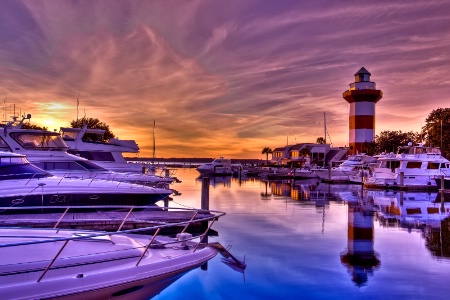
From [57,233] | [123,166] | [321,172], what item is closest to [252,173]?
[321,172]

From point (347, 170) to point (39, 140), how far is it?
3893cm

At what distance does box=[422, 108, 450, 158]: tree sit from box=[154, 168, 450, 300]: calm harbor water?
3891 cm

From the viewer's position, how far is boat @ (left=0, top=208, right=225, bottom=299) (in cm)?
561

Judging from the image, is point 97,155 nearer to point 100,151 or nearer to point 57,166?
point 100,151

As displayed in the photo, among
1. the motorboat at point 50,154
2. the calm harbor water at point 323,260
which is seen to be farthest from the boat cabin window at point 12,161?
the calm harbor water at point 323,260

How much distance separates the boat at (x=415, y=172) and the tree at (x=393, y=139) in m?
23.8

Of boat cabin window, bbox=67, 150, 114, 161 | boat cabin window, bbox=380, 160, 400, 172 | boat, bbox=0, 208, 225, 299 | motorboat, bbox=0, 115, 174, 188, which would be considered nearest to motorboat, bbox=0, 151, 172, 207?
motorboat, bbox=0, 115, 174, 188

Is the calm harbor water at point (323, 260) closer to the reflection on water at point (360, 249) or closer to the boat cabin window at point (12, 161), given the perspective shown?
the reflection on water at point (360, 249)

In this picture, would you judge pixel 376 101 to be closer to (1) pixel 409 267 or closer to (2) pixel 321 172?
(2) pixel 321 172

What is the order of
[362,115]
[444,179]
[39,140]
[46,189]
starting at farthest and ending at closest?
1. [362,115]
2. [444,179]
3. [39,140]
4. [46,189]

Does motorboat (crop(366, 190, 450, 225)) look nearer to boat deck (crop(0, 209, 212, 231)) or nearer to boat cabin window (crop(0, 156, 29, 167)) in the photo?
boat deck (crop(0, 209, 212, 231))

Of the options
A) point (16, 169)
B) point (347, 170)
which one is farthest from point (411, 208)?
point (347, 170)

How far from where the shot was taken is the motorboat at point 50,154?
1931cm

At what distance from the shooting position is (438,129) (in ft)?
185
